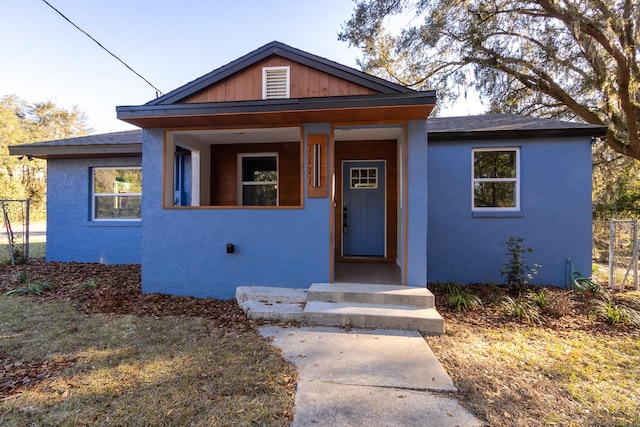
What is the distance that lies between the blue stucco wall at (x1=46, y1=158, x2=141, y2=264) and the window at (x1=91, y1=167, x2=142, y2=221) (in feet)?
0.53

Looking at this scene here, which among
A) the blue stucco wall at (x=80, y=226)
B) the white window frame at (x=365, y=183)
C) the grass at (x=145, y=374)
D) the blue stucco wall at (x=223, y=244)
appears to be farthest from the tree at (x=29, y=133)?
the white window frame at (x=365, y=183)

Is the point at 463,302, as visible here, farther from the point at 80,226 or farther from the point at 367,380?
the point at 80,226

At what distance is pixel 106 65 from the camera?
10.4 m

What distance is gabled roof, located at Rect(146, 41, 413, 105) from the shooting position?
17.1 ft

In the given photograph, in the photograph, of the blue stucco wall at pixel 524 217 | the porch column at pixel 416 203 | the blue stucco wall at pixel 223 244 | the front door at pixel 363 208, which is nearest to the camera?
the porch column at pixel 416 203

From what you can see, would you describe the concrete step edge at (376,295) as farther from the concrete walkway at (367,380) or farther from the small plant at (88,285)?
the small plant at (88,285)

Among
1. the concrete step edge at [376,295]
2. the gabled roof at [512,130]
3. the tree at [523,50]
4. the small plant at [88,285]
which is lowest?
the small plant at [88,285]

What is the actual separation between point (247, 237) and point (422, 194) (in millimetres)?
2869

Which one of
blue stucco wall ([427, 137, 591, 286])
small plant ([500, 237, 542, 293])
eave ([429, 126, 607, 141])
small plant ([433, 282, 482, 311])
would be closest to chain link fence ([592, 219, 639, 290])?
blue stucco wall ([427, 137, 591, 286])

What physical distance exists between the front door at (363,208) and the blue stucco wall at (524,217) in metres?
1.12

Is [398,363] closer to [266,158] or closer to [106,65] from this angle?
[266,158]

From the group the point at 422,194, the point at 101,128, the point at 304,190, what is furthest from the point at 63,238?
the point at 101,128

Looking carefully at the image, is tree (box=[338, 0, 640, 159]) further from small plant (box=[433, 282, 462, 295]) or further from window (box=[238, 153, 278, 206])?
small plant (box=[433, 282, 462, 295])

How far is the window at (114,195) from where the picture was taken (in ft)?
27.2
